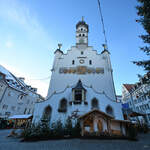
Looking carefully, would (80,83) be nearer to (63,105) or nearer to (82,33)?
(63,105)

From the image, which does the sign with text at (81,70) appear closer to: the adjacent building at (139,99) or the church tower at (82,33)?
the church tower at (82,33)

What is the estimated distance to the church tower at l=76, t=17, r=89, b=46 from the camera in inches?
998

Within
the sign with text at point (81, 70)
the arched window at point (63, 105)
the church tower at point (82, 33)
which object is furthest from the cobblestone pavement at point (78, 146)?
the church tower at point (82, 33)

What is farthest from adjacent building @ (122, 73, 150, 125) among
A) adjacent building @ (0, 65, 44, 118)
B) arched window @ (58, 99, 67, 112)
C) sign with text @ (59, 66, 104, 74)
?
adjacent building @ (0, 65, 44, 118)

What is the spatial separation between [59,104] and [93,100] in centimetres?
543

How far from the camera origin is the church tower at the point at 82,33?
998 inches

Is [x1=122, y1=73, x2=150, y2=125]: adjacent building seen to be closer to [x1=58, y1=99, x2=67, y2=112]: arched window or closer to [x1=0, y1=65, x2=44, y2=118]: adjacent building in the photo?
[x1=58, y1=99, x2=67, y2=112]: arched window

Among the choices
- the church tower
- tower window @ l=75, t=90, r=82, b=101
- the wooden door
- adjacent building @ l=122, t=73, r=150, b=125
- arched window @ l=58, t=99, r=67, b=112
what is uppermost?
the church tower

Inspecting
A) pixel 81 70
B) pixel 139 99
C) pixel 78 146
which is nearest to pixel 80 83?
pixel 81 70

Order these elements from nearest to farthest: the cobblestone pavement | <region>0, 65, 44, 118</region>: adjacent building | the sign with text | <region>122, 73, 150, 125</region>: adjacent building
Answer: the cobblestone pavement
the sign with text
<region>0, 65, 44, 118</region>: adjacent building
<region>122, 73, 150, 125</region>: adjacent building

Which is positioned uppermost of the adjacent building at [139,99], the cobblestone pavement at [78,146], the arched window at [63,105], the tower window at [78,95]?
the adjacent building at [139,99]

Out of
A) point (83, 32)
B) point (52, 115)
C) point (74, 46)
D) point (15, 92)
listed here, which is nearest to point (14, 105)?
point (15, 92)

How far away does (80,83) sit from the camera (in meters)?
15.6

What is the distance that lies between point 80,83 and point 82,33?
18578mm
